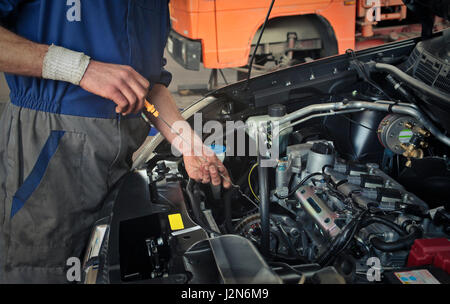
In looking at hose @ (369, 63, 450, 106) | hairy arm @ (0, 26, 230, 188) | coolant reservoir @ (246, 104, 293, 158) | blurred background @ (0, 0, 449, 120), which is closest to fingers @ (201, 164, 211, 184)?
coolant reservoir @ (246, 104, 293, 158)

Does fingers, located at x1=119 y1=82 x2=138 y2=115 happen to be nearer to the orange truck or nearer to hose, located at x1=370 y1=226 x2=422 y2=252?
hose, located at x1=370 y1=226 x2=422 y2=252

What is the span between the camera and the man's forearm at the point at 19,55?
0.93 meters

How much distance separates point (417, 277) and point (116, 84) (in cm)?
86

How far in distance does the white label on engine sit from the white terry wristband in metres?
0.92

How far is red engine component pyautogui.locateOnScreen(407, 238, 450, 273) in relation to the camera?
0.94 metres

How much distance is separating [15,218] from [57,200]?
13 centimetres

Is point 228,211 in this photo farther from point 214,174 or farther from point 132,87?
point 132,87

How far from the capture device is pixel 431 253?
96cm

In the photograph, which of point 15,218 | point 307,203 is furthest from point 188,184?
point 15,218

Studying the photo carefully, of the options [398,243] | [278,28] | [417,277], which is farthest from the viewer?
[278,28]

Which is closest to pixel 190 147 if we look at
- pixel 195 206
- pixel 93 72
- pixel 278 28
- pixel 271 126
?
pixel 195 206

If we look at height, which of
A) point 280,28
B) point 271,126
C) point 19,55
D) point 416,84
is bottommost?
point 271,126

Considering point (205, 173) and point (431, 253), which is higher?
point (205, 173)
